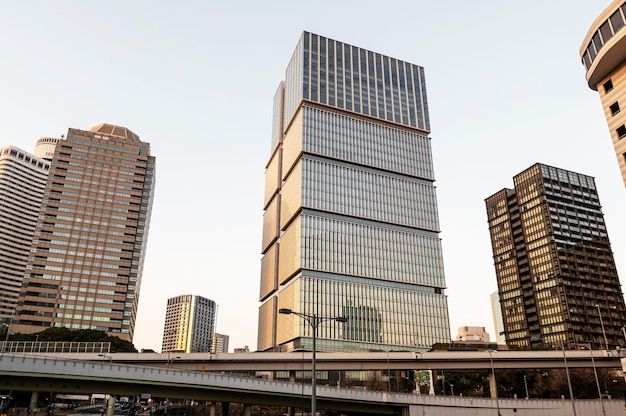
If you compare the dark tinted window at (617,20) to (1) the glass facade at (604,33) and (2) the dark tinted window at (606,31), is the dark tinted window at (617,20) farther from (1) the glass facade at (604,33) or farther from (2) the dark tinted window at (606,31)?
(2) the dark tinted window at (606,31)

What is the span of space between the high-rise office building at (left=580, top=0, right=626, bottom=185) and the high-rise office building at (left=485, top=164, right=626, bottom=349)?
136 metres

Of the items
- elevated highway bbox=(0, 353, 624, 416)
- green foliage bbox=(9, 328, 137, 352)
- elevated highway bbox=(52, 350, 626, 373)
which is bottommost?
elevated highway bbox=(0, 353, 624, 416)

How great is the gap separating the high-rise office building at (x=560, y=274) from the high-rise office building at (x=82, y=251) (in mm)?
155347

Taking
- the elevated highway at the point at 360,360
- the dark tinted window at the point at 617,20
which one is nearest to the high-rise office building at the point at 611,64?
the dark tinted window at the point at 617,20

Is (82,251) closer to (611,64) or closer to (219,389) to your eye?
(219,389)

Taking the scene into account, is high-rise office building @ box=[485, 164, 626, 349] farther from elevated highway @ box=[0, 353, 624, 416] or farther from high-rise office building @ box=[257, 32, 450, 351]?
elevated highway @ box=[0, 353, 624, 416]

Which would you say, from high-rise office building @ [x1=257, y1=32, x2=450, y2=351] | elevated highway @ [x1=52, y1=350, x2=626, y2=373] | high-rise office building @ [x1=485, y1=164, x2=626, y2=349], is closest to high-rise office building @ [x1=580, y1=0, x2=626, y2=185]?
elevated highway @ [x1=52, y1=350, x2=626, y2=373]

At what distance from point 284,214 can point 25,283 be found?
98.4m

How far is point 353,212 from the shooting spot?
531ft

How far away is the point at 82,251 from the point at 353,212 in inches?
4238

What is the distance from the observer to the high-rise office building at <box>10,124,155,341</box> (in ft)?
571

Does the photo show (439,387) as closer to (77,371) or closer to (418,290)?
(418,290)

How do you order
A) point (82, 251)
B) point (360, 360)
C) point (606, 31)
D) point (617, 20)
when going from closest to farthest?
1. point (617, 20)
2. point (606, 31)
3. point (360, 360)
4. point (82, 251)

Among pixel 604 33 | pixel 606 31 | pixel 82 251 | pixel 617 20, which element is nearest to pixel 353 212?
pixel 82 251
